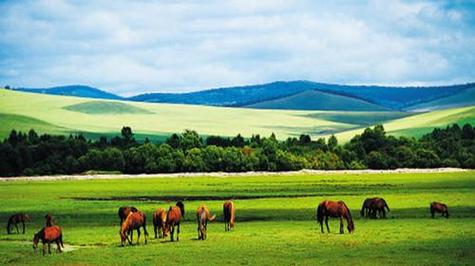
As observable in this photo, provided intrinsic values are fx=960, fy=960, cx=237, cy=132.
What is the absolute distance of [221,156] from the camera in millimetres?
139000

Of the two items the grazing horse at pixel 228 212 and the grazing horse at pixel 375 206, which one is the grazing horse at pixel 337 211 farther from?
the grazing horse at pixel 375 206

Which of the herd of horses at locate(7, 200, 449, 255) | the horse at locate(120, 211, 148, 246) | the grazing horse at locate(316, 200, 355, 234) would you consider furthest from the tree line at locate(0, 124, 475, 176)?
the horse at locate(120, 211, 148, 246)

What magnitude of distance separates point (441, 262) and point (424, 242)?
5.68m

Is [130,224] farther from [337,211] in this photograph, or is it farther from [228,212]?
[337,211]

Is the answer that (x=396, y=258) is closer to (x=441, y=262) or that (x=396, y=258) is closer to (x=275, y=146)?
(x=441, y=262)

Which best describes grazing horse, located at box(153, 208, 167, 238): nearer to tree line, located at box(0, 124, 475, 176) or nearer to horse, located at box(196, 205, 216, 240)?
horse, located at box(196, 205, 216, 240)

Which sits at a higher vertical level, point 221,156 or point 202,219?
point 221,156

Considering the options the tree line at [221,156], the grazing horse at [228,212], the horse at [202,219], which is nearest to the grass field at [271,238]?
the horse at [202,219]

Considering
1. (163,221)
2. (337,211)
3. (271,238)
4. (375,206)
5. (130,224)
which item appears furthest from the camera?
(375,206)

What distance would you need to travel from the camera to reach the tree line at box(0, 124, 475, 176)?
454 ft

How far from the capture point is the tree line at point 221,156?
138375 mm

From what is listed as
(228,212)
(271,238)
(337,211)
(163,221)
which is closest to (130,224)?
(163,221)

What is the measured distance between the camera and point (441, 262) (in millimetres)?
Result: 30562

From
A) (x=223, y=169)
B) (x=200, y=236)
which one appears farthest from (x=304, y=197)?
(x=223, y=169)
